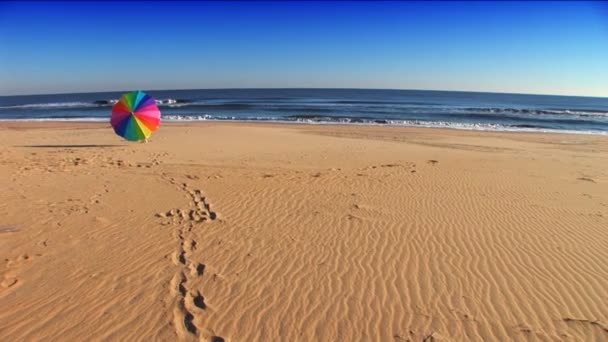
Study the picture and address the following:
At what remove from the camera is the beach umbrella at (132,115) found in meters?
13.1

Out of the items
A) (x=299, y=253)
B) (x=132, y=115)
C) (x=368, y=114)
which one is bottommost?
(x=299, y=253)

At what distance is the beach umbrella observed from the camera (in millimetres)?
13086

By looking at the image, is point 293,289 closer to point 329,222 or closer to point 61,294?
point 329,222

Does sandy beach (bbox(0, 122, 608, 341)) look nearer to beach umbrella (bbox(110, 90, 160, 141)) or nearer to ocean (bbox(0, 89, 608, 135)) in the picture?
beach umbrella (bbox(110, 90, 160, 141))

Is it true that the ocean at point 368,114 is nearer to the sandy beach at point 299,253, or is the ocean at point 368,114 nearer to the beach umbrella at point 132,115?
the beach umbrella at point 132,115

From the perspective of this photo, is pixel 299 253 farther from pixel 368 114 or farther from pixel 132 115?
pixel 368 114

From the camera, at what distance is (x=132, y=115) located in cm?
1315

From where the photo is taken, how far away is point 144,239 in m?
5.79

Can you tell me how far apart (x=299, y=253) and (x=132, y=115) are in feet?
34.3

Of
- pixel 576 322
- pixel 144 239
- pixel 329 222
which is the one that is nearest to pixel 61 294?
pixel 144 239

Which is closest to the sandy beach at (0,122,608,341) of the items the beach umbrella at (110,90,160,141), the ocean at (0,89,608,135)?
the beach umbrella at (110,90,160,141)

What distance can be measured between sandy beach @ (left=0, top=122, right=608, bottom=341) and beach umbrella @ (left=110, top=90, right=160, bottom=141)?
243 cm

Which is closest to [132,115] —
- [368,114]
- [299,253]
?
[299,253]

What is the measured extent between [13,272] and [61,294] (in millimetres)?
1018
